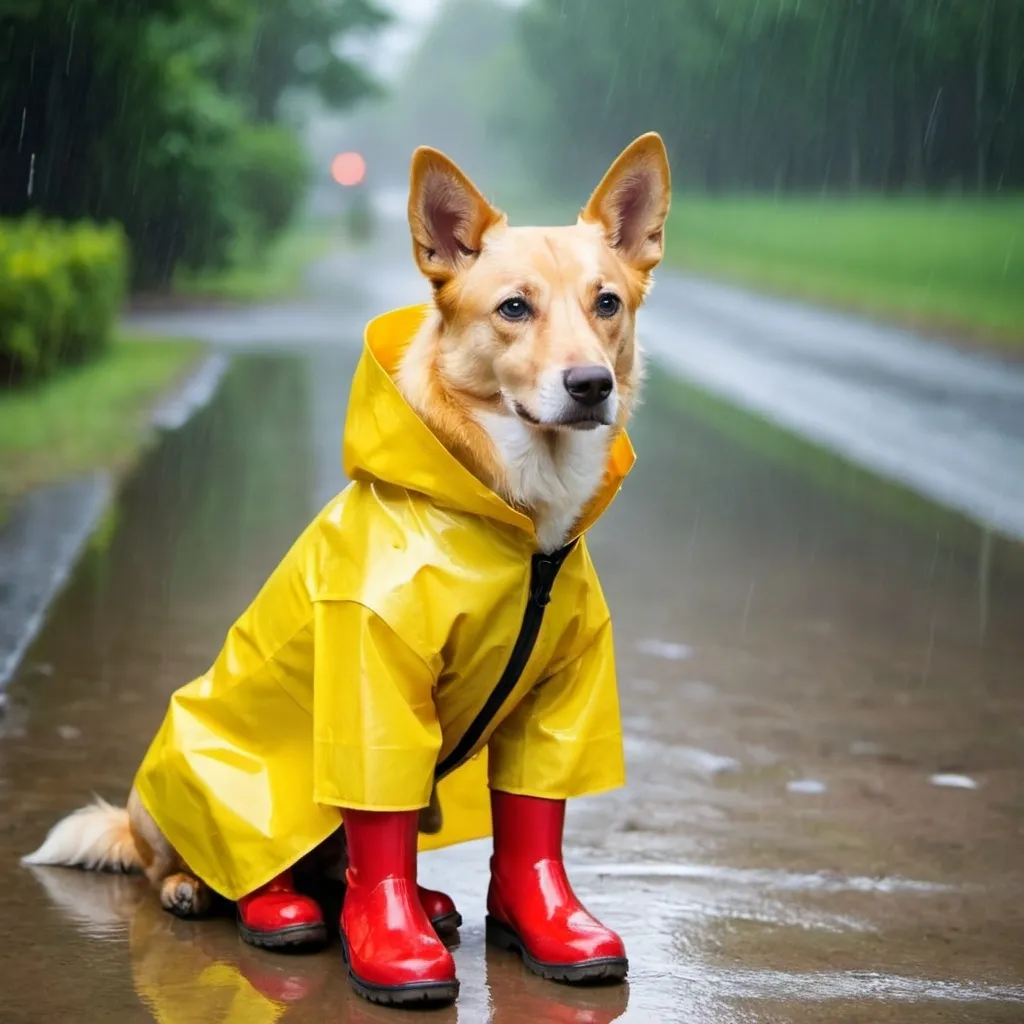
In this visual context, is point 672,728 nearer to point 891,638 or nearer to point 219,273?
point 891,638

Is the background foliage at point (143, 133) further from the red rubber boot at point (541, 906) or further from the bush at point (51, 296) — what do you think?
the red rubber boot at point (541, 906)

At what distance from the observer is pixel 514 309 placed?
3.79 meters

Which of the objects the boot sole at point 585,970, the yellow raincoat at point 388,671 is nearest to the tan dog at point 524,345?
the yellow raincoat at point 388,671

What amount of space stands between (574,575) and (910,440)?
33.7 feet

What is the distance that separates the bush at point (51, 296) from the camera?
52.3 feet

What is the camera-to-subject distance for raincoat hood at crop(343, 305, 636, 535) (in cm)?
371

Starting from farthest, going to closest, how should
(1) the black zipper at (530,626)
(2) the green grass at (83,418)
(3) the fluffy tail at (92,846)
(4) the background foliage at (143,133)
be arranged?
(4) the background foliage at (143,133)
(2) the green grass at (83,418)
(3) the fluffy tail at (92,846)
(1) the black zipper at (530,626)

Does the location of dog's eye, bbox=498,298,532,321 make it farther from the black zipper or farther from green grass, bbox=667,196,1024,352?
green grass, bbox=667,196,1024,352

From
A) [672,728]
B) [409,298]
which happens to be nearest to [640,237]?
[672,728]

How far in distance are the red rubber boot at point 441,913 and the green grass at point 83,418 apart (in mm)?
6116

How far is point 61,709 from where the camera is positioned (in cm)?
612

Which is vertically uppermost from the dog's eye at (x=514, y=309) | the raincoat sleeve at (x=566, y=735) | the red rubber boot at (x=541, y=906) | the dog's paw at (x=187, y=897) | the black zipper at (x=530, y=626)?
the dog's eye at (x=514, y=309)

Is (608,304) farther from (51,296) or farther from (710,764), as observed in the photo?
(51,296)

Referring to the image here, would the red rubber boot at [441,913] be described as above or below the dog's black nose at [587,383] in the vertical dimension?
below
